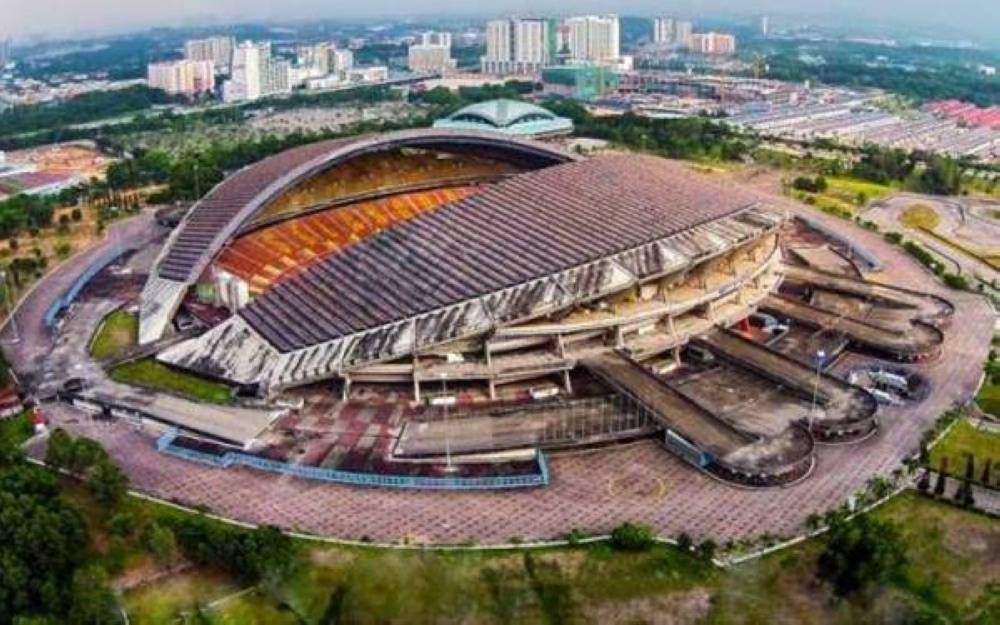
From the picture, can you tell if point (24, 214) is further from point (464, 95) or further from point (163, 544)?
point (464, 95)

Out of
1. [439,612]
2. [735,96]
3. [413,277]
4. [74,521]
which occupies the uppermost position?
[735,96]

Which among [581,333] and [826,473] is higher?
[581,333]

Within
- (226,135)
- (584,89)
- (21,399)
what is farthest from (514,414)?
(584,89)

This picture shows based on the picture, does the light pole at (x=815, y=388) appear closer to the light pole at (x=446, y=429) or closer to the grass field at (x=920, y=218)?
the light pole at (x=446, y=429)

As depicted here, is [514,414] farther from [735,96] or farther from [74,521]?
[735,96]

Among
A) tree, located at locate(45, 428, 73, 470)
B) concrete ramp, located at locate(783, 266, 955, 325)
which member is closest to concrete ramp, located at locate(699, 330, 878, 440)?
concrete ramp, located at locate(783, 266, 955, 325)

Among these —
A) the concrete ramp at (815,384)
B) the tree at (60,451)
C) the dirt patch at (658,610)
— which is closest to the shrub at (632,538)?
the dirt patch at (658,610)

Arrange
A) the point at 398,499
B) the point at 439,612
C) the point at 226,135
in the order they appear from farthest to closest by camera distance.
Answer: the point at 226,135 → the point at 398,499 → the point at 439,612
